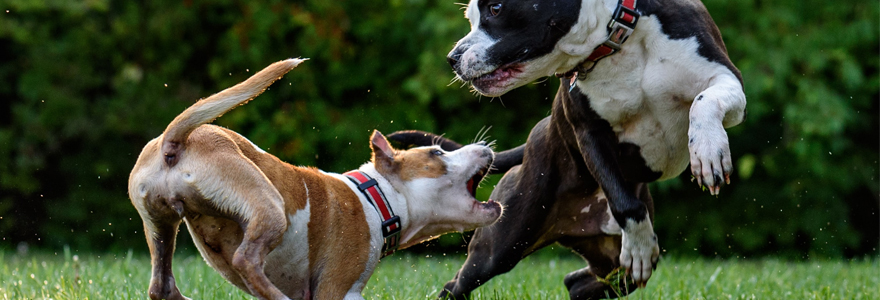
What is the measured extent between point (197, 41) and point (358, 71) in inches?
84.6

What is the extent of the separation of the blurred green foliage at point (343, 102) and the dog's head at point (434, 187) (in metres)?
5.48

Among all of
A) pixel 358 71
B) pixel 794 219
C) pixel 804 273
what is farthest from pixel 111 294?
pixel 794 219

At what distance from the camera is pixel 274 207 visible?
324 centimetres

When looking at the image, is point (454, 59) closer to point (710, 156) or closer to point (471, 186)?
point (471, 186)

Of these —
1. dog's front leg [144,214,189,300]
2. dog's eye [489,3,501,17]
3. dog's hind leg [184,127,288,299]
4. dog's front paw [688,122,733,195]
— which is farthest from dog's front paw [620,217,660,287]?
dog's front leg [144,214,189,300]

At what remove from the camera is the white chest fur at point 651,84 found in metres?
3.69

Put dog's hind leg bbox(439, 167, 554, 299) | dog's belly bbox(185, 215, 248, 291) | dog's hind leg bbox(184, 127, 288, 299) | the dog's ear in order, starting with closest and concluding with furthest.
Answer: dog's hind leg bbox(184, 127, 288, 299) → dog's belly bbox(185, 215, 248, 291) → the dog's ear → dog's hind leg bbox(439, 167, 554, 299)

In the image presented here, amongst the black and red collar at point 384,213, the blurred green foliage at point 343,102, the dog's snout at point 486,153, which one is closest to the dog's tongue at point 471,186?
the dog's snout at point 486,153

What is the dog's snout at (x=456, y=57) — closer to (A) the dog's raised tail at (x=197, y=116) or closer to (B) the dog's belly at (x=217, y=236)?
(A) the dog's raised tail at (x=197, y=116)

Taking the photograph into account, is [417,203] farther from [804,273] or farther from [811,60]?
[811,60]

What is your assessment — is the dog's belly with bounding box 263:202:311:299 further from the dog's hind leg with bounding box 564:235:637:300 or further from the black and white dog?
the dog's hind leg with bounding box 564:235:637:300

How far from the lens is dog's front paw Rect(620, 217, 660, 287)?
377 cm

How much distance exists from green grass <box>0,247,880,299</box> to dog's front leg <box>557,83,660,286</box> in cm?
55

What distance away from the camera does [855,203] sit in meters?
11.6
